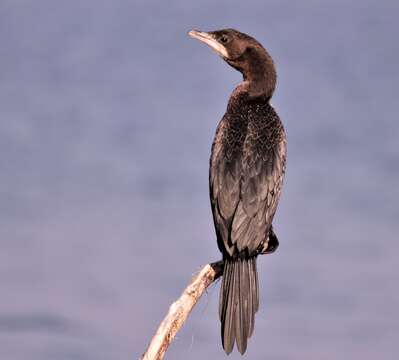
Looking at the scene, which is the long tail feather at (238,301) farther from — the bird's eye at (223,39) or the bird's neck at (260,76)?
the bird's eye at (223,39)

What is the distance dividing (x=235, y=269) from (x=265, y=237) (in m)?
0.46

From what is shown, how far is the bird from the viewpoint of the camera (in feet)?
20.4

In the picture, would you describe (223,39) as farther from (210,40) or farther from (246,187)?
(246,187)

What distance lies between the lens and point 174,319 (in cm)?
547

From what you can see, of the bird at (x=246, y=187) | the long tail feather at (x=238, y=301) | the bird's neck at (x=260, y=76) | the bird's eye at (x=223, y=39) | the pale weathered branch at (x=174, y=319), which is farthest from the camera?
the bird's eye at (x=223, y=39)

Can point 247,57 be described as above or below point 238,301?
above

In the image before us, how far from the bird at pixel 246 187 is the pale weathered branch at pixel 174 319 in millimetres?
515

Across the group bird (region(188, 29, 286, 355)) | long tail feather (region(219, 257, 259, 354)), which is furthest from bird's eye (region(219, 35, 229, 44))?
long tail feather (region(219, 257, 259, 354))

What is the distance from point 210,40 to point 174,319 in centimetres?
372

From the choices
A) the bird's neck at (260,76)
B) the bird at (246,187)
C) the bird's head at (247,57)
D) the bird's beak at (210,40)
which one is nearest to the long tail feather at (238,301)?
the bird at (246,187)

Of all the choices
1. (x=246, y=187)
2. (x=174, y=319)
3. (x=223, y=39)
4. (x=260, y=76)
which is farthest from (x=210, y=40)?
(x=174, y=319)

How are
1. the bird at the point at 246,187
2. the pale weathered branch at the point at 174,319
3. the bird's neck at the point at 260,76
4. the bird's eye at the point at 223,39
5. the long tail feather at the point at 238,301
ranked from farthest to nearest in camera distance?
the bird's eye at the point at 223,39 → the bird's neck at the point at 260,76 → the bird at the point at 246,187 → the long tail feather at the point at 238,301 → the pale weathered branch at the point at 174,319

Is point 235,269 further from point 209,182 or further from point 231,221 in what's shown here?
point 209,182

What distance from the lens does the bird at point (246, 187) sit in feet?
20.4
